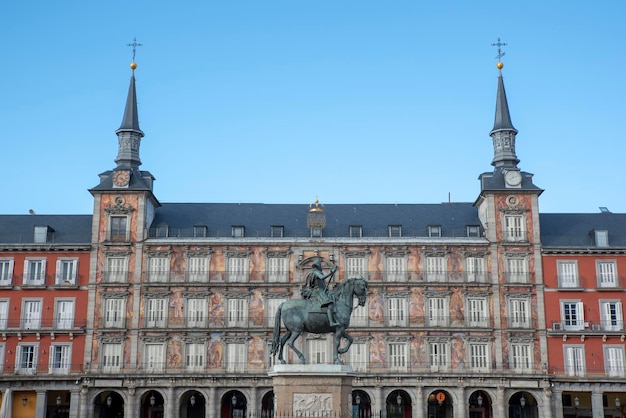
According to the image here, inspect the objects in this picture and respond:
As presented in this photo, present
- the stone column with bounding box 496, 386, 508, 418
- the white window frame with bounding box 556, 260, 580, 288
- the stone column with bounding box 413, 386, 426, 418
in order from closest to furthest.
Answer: the stone column with bounding box 496, 386, 508, 418
the stone column with bounding box 413, 386, 426, 418
the white window frame with bounding box 556, 260, 580, 288

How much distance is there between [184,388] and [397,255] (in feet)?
67.3

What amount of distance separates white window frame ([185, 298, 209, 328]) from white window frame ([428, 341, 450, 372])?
732 inches

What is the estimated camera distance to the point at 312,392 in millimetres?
29219

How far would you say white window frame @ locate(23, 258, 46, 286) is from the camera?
67.9 meters

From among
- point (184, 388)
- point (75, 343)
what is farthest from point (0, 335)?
point (184, 388)

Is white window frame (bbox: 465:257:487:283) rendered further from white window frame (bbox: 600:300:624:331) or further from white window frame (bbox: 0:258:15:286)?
white window frame (bbox: 0:258:15:286)

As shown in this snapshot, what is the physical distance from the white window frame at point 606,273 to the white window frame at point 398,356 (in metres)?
17.0

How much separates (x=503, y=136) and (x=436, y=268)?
14.0m

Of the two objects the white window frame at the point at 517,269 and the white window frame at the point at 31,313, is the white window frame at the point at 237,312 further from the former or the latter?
the white window frame at the point at 517,269

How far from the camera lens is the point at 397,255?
68.6 m

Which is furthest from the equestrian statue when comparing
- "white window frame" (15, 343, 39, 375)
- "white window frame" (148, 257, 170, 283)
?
"white window frame" (15, 343, 39, 375)

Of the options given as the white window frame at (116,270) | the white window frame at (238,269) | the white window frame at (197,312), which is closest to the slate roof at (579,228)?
the white window frame at (238,269)

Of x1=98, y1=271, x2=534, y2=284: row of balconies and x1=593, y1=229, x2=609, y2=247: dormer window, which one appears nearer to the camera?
x1=98, y1=271, x2=534, y2=284: row of balconies

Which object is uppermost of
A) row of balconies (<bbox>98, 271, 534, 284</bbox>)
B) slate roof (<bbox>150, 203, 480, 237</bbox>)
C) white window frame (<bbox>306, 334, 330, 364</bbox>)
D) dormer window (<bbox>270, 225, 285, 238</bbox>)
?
slate roof (<bbox>150, 203, 480, 237</bbox>)
